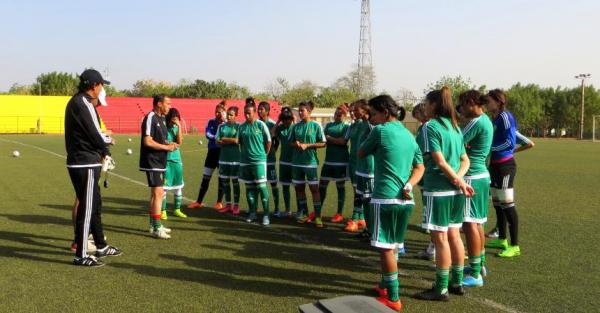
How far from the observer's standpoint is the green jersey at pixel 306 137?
8.25 m

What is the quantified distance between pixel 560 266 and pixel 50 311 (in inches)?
220

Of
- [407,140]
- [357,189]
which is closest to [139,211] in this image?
[357,189]

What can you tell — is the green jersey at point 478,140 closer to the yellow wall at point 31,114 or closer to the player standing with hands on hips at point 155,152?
the player standing with hands on hips at point 155,152

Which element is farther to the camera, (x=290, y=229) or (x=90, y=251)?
(x=290, y=229)

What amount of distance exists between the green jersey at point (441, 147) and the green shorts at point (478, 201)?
0.69 metres

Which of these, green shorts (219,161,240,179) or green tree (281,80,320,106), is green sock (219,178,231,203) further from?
green tree (281,80,320,106)

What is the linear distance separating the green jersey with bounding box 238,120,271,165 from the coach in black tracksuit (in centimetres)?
263

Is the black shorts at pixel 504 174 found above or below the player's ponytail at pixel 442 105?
below

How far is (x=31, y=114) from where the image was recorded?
164ft

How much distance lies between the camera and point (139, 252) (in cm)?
639

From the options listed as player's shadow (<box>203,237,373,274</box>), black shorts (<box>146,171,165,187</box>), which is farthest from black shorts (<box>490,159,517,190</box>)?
black shorts (<box>146,171,165,187</box>)

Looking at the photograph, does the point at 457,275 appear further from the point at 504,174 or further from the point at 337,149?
the point at 337,149

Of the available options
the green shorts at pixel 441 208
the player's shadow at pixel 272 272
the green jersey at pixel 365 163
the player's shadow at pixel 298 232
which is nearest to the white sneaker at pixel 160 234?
the player's shadow at pixel 298 232

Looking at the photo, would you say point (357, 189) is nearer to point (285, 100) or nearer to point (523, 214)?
point (523, 214)
